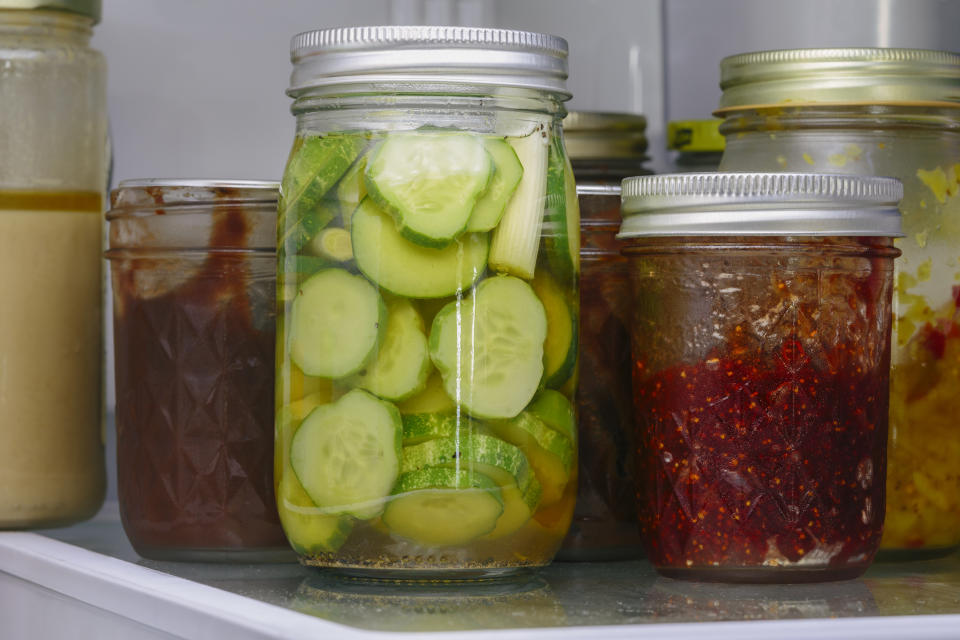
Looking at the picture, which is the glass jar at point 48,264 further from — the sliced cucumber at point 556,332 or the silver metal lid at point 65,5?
the sliced cucumber at point 556,332

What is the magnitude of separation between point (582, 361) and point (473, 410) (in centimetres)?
15

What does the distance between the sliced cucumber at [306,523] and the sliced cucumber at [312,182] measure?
0.13 meters

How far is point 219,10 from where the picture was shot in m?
1.24

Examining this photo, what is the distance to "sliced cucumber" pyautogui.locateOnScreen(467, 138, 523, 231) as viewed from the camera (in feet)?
2.27

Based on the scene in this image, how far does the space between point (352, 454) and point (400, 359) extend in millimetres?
53

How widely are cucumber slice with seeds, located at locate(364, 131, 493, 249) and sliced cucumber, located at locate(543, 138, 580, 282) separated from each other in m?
0.05

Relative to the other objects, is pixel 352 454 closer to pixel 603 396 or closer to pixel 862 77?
pixel 603 396

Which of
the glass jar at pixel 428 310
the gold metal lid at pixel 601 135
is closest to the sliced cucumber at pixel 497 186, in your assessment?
the glass jar at pixel 428 310

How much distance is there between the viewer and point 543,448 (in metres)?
0.72

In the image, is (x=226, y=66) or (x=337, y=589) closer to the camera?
(x=337, y=589)

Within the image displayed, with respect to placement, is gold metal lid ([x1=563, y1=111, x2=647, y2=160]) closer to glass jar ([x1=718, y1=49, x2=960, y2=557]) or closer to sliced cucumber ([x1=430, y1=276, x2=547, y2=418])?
glass jar ([x1=718, y1=49, x2=960, y2=557])

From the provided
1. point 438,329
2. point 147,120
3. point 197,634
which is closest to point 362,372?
point 438,329

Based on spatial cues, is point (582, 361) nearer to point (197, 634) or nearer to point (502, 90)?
point (502, 90)

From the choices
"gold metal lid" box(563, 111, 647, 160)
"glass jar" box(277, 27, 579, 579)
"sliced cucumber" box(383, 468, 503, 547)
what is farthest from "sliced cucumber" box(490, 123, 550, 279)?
"gold metal lid" box(563, 111, 647, 160)
